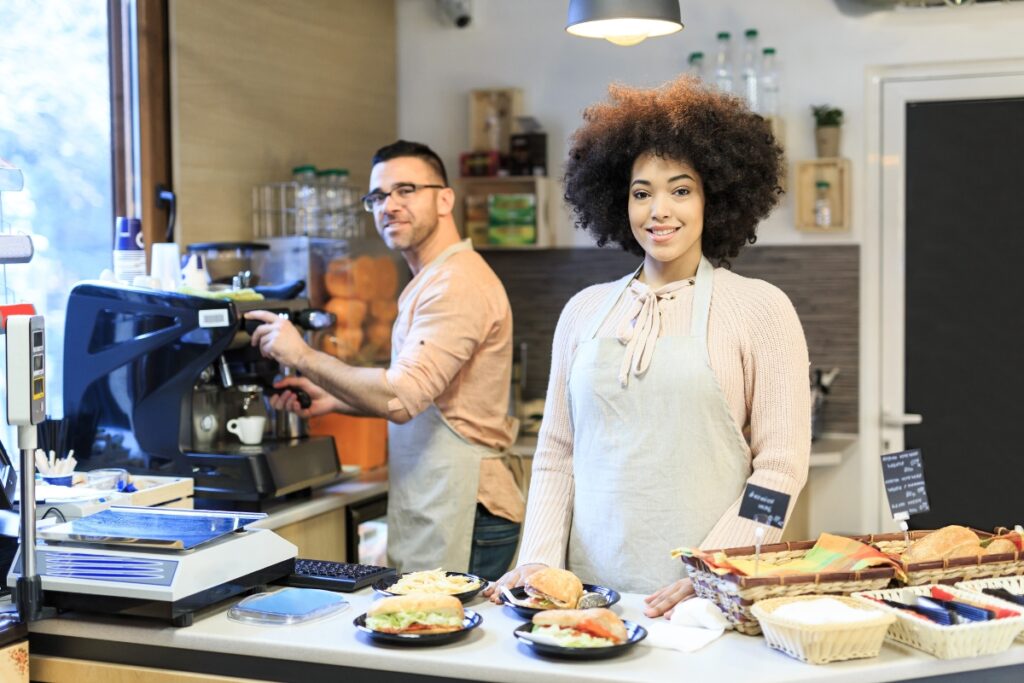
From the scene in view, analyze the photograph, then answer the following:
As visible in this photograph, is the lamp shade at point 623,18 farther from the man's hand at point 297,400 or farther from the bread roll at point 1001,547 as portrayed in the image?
the bread roll at point 1001,547

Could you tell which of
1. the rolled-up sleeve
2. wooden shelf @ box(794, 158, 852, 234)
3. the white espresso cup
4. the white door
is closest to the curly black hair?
the rolled-up sleeve

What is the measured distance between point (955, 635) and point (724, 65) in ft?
10.2

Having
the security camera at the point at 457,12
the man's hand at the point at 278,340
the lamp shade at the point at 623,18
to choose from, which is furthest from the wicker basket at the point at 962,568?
the security camera at the point at 457,12

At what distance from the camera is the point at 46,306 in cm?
321

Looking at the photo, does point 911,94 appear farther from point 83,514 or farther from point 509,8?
point 83,514

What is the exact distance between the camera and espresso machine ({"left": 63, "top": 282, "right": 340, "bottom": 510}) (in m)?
2.99

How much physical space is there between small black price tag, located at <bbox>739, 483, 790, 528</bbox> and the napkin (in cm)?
16

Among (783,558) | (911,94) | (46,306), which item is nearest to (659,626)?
(783,558)

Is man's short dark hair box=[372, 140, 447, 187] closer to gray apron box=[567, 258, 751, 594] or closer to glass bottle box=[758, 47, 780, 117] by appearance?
gray apron box=[567, 258, 751, 594]

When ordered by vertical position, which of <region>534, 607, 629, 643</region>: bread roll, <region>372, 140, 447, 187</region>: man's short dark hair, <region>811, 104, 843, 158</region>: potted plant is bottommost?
<region>534, 607, 629, 643</region>: bread roll

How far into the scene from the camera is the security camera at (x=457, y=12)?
494 cm

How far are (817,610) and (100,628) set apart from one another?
1211 mm

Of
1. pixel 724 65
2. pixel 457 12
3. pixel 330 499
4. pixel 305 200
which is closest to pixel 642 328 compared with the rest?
pixel 330 499

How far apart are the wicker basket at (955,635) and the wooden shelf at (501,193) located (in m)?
3.02
